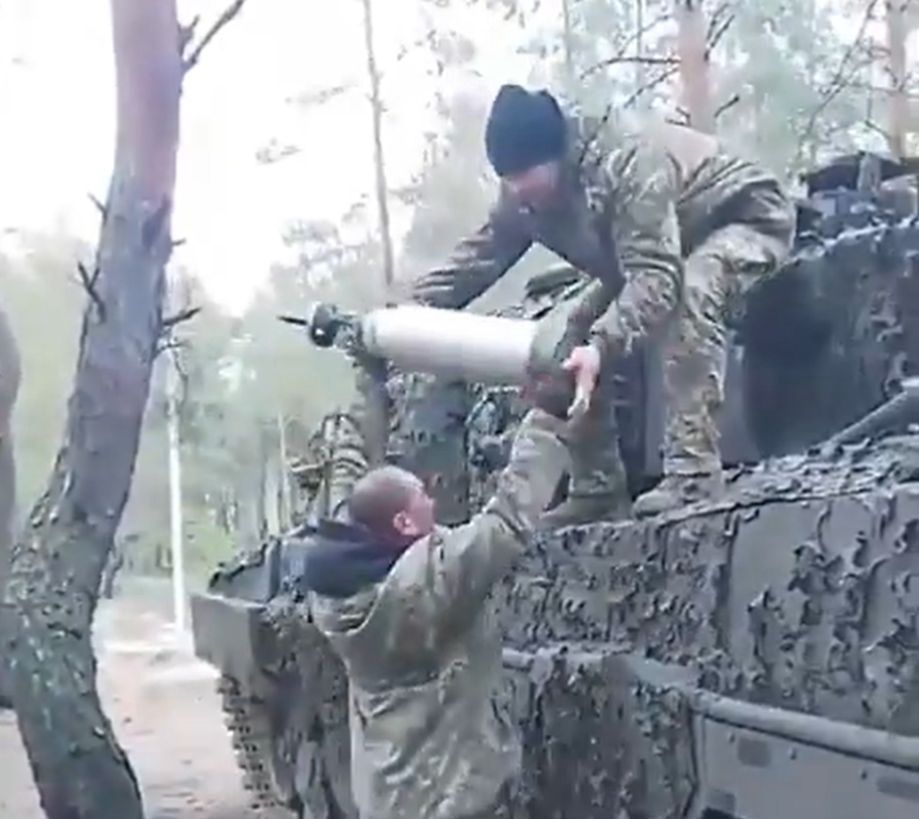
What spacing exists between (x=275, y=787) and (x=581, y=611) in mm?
3628

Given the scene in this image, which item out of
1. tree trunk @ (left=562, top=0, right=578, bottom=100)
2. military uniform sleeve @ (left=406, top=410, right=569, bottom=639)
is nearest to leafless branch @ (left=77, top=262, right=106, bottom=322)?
military uniform sleeve @ (left=406, top=410, right=569, bottom=639)

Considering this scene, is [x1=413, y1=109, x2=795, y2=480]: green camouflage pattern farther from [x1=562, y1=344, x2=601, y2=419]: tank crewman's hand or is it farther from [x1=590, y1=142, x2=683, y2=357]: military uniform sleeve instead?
[x1=562, y1=344, x2=601, y2=419]: tank crewman's hand

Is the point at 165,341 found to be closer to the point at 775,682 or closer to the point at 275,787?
the point at 275,787

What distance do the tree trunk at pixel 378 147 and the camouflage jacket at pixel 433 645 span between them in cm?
1349

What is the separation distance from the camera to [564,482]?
552 centimetres

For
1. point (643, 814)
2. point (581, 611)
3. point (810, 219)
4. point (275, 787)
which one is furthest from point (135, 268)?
point (643, 814)

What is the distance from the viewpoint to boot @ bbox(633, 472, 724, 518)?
449cm

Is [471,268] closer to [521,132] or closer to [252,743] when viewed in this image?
[521,132]

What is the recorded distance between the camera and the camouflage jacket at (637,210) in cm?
473

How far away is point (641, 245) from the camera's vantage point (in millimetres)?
4789

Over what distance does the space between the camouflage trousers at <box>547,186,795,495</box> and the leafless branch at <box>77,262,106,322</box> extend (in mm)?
4082

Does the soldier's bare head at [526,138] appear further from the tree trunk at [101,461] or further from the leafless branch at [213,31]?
the tree trunk at [101,461]

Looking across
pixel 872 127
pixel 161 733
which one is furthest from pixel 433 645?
pixel 161 733

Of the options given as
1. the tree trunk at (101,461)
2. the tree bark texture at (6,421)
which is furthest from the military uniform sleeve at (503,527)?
the tree bark texture at (6,421)
